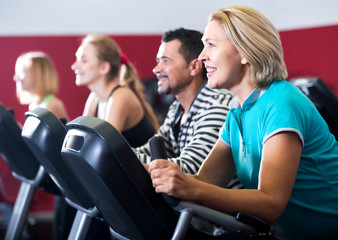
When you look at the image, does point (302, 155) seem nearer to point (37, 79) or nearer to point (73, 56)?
point (37, 79)

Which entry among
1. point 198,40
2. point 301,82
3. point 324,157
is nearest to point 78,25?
point 198,40

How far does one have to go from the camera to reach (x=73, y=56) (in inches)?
165

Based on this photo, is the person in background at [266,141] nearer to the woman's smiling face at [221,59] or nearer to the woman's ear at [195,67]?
the woman's smiling face at [221,59]

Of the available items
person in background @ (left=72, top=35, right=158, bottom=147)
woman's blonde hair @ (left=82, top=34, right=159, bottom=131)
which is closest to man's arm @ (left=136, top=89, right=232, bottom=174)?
person in background @ (left=72, top=35, right=158, bottom=147)

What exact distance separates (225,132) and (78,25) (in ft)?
10.2

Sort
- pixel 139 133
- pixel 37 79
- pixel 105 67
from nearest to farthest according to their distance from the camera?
pixel 139 133
pixel 105 67
pixel 37 79

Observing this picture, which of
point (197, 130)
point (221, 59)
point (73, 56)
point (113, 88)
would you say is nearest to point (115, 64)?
point (113, 88)

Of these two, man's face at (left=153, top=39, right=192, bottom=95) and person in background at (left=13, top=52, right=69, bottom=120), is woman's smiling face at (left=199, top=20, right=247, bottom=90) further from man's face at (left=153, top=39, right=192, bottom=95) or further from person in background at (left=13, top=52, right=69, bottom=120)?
person in background at (left=13, top=52, right=69, bottom=120)

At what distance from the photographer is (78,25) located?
14.0ft

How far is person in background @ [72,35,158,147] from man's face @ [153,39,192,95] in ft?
1.77

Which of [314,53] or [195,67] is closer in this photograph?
[195,67]

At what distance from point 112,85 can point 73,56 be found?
1.56 meters

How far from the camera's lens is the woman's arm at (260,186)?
1.07 meters

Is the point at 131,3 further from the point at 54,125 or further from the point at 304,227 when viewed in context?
the point at 304,227
